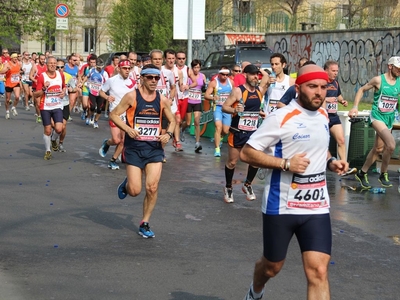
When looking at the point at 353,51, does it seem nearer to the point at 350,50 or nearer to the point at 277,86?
the point at 350,50

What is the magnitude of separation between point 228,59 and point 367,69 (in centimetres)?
512

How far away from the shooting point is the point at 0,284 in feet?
23.5

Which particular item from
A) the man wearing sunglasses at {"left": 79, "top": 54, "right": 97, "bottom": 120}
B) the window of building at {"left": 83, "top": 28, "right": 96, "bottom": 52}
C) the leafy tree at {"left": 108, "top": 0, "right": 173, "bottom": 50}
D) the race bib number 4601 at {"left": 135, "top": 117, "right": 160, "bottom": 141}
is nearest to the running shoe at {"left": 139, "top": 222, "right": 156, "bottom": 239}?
the race bib number 4601 at {"left": 135, "top": 117, "right": 160, "bottom": 141}

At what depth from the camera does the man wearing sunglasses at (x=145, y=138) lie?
30.6 ft

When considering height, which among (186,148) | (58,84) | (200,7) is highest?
(200,7)

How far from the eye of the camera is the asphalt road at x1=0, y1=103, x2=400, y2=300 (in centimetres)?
722

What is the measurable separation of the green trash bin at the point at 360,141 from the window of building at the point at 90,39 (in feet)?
195

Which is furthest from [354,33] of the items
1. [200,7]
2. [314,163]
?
[314,163]

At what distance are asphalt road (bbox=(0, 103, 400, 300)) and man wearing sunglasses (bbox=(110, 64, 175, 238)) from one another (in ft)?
1.50

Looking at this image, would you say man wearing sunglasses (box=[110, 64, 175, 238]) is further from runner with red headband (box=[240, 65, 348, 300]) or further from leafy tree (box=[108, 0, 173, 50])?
leafy tree (box=[108, 0, 173, 50])

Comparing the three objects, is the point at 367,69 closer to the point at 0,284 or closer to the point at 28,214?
the point at 28,214

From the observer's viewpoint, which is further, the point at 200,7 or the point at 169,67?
the point at 200,7

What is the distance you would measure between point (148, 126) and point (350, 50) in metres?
23.6

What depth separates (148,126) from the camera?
9.66 metres
